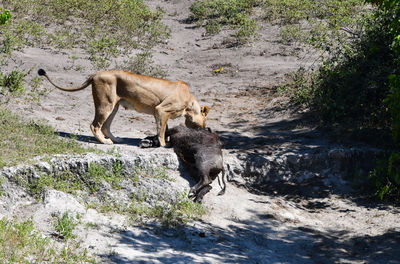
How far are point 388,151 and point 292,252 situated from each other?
10.1ft

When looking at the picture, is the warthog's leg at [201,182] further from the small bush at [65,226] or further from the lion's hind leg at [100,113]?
the small bush at [65,226]

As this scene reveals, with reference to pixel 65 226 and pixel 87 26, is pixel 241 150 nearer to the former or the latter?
pixel 65 226

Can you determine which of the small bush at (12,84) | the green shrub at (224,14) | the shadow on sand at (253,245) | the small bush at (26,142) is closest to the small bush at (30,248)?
the shadow on sand at (253,245)

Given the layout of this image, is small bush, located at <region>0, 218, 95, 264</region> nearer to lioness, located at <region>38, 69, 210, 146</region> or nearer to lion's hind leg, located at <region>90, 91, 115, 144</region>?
lion's hind leg, located at <region>90, 91, 115, 144</region>

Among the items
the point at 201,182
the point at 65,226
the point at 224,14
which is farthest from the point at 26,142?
the point at 224,14

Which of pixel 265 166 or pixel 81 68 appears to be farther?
pixel 81 68

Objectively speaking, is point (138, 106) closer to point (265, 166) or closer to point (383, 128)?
point (265, 166)

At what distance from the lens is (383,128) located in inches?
358

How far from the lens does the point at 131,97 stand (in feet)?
27.9

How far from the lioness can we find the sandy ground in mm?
451

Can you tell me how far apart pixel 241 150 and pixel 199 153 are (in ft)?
4.11

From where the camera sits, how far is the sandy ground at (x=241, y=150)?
20.9 ft

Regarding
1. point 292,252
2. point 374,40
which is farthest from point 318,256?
point 374,40

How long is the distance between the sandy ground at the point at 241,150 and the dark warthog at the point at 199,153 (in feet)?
0.83
